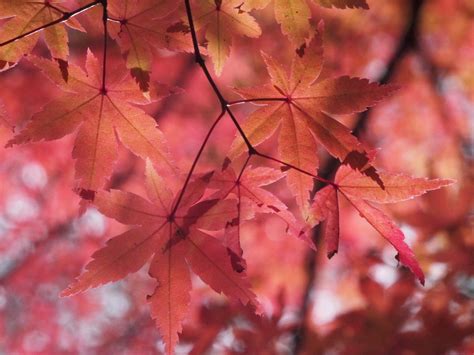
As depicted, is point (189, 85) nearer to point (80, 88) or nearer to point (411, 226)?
point (411, 226)

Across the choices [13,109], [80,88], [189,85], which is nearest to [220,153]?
[189,85]

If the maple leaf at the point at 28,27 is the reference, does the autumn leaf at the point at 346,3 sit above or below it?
below

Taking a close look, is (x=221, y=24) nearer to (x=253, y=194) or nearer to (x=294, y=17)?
(x=294, y=17)

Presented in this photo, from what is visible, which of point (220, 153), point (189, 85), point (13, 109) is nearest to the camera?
point (13, 109)

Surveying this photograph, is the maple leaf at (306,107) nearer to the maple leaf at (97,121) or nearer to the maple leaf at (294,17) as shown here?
the maple leaf at (294,17)

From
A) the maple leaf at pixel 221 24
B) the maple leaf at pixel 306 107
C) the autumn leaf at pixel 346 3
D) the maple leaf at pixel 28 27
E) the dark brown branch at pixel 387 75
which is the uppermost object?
the maple leaf at pixel 28 27

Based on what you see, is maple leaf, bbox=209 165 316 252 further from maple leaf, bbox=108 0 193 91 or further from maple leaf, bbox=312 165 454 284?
maple leaf, bbox=108 0 193 91

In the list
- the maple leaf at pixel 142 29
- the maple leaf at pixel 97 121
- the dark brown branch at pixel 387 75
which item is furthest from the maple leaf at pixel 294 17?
the dark brown branch at pixel 387 75
